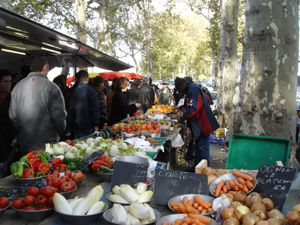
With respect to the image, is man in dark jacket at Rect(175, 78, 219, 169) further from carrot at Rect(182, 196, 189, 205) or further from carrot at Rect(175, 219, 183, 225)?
carrot at Rect(175, 219, 183, 225)

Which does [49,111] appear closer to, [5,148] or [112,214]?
[5,148]

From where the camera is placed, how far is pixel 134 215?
2080 mm

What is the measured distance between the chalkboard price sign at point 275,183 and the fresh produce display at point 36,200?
71.5 inches

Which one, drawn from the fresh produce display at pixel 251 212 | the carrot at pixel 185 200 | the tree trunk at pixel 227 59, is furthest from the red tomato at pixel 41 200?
the tree trunk at pixel 227 59

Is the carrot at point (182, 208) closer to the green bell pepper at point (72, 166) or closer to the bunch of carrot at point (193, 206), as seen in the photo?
the bunch of carrot at point (193, 206)

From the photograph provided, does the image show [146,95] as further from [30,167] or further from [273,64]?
[30,167]

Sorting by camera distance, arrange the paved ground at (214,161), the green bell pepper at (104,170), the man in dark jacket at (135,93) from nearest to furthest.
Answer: the green bell pepper at (104,170) → the paved ground at (214,161) → the man in dark jacket at (135,93)

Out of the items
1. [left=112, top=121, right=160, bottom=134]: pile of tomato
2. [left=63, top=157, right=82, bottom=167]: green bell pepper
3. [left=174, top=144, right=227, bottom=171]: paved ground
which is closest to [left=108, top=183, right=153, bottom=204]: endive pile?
[left=63, top=157, right=82, bottom=167]: green bell pepper

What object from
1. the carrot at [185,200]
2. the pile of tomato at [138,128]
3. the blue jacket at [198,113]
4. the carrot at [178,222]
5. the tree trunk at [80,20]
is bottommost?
the carrot at [178,222]

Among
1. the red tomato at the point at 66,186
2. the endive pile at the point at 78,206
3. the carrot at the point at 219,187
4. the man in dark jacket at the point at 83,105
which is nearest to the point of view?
the endive pile at the point at 78,206

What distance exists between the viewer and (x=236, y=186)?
2672 millimetres

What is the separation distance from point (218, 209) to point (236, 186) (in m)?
0.54

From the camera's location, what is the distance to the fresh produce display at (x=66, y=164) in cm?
317

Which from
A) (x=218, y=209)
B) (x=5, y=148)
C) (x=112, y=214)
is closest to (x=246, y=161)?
(x=218, y=209)
